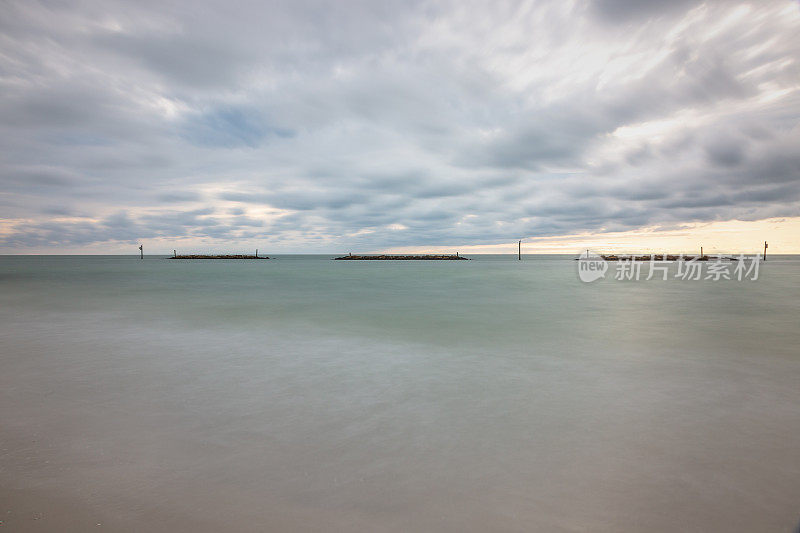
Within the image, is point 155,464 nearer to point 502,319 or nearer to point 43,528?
point 43,528

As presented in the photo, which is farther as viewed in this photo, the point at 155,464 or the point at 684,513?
the point at 155,464

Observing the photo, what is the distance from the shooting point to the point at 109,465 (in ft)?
13.1

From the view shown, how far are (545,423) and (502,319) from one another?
1066 cm

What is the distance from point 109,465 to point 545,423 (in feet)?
16.2

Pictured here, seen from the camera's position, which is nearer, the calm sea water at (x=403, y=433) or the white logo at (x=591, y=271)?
the calm sea water at (x=403, y=433)

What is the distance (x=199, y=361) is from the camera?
8664 mm

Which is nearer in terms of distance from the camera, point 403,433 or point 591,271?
point 403,433

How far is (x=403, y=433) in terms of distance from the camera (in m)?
4.86

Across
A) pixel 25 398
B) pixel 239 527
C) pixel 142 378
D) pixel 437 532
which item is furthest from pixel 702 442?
pixel 25 398

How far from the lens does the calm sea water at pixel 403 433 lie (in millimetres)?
3295

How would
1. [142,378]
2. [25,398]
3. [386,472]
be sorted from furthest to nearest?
[142,378] → [25,398] → [386,472]

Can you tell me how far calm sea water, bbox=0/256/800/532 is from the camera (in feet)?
10.8

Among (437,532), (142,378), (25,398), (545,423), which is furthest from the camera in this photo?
(142,378)

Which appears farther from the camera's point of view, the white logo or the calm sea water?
the white logo
